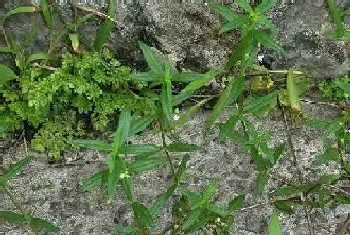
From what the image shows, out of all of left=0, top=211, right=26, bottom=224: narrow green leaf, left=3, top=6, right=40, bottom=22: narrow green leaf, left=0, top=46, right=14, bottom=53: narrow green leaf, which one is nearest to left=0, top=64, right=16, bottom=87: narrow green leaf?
left=0, top=46, right=14, bottom=53: narrow green leaf

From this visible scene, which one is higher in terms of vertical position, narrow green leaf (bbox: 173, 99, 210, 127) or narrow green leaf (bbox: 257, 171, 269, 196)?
narrow green leaf (bbox: 173, 99, 210, 127)

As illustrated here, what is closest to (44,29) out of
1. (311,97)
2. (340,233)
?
(311,97)

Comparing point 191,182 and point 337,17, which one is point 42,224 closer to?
point 191,182

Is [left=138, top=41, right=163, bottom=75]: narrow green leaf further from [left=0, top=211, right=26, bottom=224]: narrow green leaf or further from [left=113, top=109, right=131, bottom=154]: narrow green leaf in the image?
[left=0, top=211, right=26, bottom=224]: narrow green leaf

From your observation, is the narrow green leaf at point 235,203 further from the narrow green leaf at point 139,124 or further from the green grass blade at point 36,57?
the green grass blade at point 36,57

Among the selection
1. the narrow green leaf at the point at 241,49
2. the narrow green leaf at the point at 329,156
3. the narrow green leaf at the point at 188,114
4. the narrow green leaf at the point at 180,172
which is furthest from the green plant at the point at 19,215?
the narrow green leaf at the point at 329,156

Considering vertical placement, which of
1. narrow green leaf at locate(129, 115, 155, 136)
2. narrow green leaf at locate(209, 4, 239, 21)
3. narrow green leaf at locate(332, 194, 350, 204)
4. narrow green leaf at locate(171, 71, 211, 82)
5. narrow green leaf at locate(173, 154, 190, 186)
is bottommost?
narrow green leaf at locate(332, 194, 350, 204)

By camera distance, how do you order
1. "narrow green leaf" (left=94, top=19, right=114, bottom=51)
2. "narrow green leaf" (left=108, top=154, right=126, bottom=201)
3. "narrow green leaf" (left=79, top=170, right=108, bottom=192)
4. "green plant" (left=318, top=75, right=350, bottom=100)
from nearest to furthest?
"narrow green leaf" (left=108, top=154, right=126, bottom=201), "narrow green leaf" (left=79, top=170, right=108, bottom=192), "narrow green leaf" (left=94, top=19, right=114, bottom=51), "green plant" (left=318, top=75, right=350, bottom=100)
